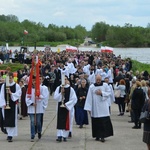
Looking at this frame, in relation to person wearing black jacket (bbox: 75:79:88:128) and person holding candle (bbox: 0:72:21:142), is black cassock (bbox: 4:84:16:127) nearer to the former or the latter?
person holding candle (bbox: 0:72:21:142)

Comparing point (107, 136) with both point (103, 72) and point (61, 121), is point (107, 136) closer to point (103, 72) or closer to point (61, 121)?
point (61, 121)

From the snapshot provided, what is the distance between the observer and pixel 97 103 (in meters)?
13.9

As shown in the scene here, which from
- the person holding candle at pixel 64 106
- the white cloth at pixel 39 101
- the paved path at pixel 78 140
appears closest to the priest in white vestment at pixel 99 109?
the paved path at pixel 78 140

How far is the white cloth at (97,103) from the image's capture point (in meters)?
13.8

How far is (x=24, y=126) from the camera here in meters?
16.8

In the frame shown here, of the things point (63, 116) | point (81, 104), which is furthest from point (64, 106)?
point (81, 104)

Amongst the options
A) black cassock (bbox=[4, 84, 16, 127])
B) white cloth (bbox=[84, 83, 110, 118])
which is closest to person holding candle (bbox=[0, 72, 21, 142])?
black cassock (bbox=[4, 84, 16, 127])

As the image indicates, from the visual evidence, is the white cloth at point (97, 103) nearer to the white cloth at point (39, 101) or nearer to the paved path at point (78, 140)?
the paved path at point (78, 140)

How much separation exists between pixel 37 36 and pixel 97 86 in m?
125

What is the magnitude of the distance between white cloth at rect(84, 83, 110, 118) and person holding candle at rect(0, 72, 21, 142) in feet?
6.63

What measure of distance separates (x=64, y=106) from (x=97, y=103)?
96cm

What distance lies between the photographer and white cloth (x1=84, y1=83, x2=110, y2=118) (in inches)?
543

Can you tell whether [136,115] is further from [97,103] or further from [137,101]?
[97,103]

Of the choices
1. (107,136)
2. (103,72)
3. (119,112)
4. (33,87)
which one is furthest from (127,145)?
(103,72)
